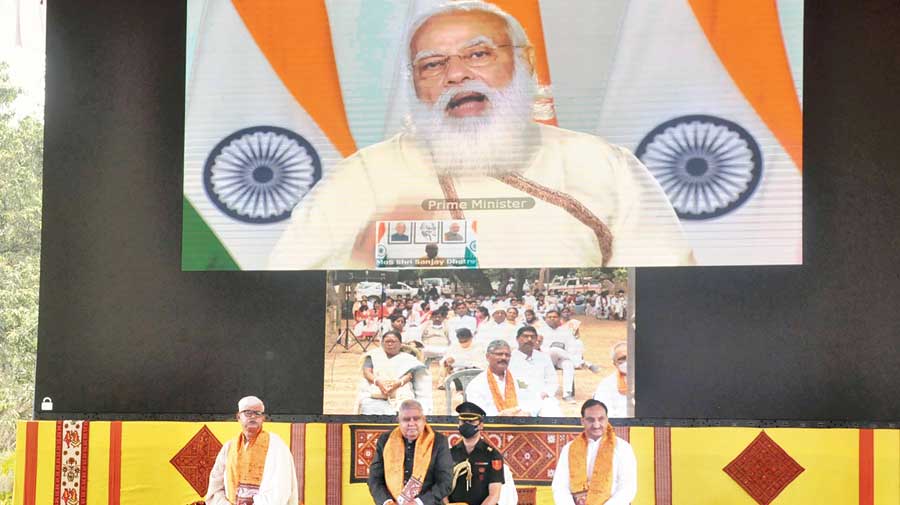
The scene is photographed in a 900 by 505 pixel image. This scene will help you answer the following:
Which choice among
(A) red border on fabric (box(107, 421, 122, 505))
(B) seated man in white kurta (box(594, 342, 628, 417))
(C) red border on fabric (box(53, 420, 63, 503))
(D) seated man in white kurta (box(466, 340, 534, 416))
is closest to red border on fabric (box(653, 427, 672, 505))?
(B) seated man in white kurta (box(594, 342, 628, 417))

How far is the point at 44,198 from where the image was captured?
7.23m

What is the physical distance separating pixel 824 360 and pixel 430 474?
251cm

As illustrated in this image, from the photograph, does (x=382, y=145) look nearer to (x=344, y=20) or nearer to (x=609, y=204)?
(x=344, y=20)

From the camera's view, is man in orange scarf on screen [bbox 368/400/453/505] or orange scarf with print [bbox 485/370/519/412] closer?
man in orange scarf on screen [bbox 368/400/453/505]

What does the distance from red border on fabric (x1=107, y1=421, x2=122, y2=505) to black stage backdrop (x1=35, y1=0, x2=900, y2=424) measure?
19 centimetres

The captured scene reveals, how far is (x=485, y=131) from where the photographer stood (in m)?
6.79

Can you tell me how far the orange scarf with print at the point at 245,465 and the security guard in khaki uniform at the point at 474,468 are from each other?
1.09 meters

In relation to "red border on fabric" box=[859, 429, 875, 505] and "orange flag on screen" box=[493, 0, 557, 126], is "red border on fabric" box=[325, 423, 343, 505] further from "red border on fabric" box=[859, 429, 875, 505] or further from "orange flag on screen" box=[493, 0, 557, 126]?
"red border on fabric" box=[859, 429, 875, 505]

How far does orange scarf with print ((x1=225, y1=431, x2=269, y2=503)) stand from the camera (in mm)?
5961

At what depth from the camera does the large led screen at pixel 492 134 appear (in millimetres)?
6500

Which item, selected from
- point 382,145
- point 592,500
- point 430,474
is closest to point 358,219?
point 382,145

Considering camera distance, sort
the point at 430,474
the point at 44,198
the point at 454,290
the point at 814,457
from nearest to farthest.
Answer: the point at 430,474 → the point at 814,457 → the point at 454,290 → the point at 44,198

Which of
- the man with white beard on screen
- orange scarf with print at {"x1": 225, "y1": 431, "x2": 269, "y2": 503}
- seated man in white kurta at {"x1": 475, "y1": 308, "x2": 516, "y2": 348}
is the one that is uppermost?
the man with white beard on screen

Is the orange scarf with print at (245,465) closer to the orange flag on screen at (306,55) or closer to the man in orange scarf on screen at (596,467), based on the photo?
the man in orange scarf on screen at (596,467)
